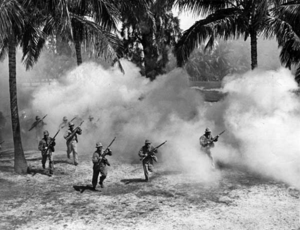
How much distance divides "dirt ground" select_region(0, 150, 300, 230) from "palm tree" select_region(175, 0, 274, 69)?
15.9ft

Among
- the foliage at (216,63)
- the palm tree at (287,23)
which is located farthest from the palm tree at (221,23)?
the foliage at (216,63)

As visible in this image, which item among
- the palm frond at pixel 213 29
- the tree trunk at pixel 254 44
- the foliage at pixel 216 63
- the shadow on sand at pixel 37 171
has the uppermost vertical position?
the foliage at pixel 216 63

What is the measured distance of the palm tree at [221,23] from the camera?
463 inches

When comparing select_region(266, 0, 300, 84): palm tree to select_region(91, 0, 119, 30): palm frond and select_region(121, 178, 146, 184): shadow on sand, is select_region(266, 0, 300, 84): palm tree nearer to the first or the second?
select_region(91, 0, 119, 30): palm frond

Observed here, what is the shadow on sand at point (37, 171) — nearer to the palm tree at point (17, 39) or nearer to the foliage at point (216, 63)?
the palm tree at point (17, 39)

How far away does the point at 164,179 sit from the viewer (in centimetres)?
1038

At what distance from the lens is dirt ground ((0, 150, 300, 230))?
7.14 m

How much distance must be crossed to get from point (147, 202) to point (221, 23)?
23.0ft

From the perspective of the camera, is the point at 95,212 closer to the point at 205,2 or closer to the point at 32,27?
the point at 32,27

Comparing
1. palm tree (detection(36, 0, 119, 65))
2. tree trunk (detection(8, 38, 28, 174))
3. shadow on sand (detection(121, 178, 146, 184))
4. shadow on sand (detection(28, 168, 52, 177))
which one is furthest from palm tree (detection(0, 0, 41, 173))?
shadow on sand (detection(121, 178, 146, 184))

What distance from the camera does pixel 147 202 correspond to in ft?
27.5

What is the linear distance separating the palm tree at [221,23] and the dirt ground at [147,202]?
4860 millimetres

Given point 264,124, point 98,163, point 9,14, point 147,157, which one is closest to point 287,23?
point 264,124

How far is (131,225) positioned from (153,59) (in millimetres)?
17576
